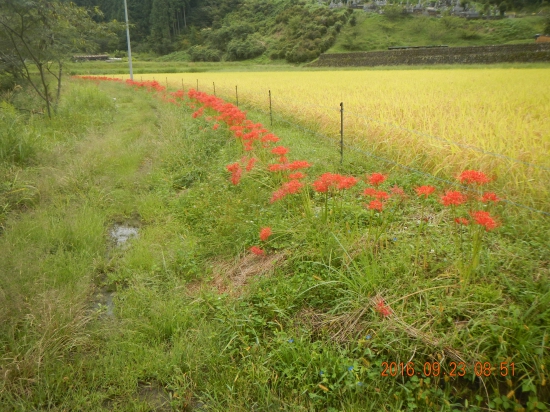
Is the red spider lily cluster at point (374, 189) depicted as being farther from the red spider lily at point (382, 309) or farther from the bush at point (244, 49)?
the bush at point (244, 49)

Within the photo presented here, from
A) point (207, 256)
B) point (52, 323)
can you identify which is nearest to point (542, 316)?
point (207, 256)

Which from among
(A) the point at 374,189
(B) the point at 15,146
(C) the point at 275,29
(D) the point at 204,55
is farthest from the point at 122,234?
(C) the point at 275,29

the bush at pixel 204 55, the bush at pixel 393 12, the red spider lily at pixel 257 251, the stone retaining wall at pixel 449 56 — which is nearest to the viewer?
the red spider lily at pixel 257 251

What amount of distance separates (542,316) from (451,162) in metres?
2.36

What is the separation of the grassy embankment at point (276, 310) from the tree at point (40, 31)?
650cm

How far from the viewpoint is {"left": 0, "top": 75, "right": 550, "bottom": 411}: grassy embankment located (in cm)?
215

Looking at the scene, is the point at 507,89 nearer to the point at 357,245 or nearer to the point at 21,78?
the point at 357,245

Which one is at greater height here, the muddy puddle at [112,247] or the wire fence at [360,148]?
the wire fence at [360,148]

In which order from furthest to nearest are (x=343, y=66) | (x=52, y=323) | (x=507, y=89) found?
1. (x=343, y=66)
2. (x=507, y=89)
3. (x=52, y=323)

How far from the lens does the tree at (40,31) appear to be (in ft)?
28.1

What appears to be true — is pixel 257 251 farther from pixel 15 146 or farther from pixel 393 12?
pixel 393 12

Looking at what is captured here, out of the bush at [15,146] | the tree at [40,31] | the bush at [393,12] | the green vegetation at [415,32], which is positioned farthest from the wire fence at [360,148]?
the bush at [393,12]

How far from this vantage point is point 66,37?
10.7m
